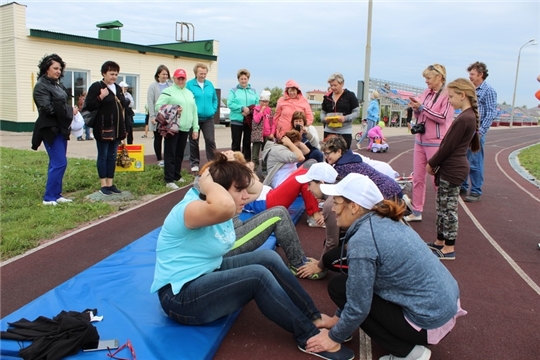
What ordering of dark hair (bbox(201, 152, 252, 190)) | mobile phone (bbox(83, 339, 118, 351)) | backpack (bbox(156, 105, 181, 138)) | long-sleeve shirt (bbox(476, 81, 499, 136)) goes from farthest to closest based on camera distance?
backpack (bbox(156, 105, 181, 138)) < long-sleeve shirt (bbox(476, 81, 499, 136)) < dark hair (bbox(201, 152, 252, 190)) < mobile phone (bbox(83, 339, 118, 351))

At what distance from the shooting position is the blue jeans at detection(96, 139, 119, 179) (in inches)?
254

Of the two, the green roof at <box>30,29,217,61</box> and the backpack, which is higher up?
the green roof at <box>30,29,217,61</box>

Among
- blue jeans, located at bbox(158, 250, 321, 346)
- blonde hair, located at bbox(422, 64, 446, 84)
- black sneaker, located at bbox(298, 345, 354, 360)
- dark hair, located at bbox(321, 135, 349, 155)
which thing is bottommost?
black sneaker, located at bbox(298, 345, 354, 360)

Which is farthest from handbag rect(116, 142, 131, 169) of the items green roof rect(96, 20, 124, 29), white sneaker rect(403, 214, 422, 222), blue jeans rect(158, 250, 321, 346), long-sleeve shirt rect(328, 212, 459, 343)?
green roof rect(96, 20, 124, 29)

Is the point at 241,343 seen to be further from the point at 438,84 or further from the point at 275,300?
the point at 438,84

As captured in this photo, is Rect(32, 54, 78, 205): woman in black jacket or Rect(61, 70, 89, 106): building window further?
Rect(61, 70, 89, 106): building window

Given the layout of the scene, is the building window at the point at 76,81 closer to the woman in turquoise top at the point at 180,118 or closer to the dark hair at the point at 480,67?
the woman in turquoise top at the point at 180,118

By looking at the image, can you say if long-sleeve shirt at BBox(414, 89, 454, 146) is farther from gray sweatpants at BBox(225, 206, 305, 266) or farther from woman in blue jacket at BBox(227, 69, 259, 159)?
woman in blue jacket at BBox(227, 69, 259, 159)

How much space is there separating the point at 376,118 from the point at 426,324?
13743 mm

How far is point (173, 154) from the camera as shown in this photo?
7473 millimetres

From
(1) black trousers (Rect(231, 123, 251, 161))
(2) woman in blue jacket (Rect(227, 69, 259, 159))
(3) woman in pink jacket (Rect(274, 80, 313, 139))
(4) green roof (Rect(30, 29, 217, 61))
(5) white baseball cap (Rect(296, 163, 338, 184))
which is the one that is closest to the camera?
(5) white baseball cap (Rect(296, 163, 338, 184))

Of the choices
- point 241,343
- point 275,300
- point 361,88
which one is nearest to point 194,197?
point 275,300

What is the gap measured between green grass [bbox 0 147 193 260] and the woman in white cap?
350cm

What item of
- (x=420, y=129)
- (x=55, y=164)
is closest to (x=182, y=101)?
(x=55, y=164)
